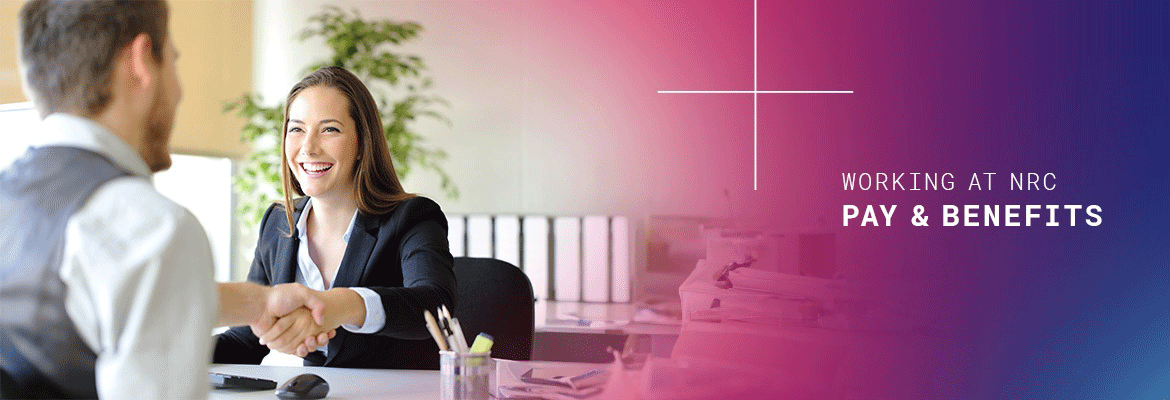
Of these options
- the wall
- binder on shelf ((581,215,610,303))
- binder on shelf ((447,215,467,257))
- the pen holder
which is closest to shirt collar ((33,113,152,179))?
the pen holder

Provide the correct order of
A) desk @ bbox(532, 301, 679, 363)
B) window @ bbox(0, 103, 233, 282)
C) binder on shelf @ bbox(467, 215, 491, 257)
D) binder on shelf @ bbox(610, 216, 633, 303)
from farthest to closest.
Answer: window @ bbox(0, 103, 233, 282)
binder on shelf @ bbox(467, 215, 491, 257)
binder on shelf @ bbox(610, 216, 633, 303)
desk @ bbox(532, 301, 679, 363)

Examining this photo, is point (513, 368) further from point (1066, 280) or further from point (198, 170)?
point (198, 170)

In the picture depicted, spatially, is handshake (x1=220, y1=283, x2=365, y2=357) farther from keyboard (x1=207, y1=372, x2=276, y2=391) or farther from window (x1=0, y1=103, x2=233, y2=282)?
window (x1=0, y1=103, x2=233, y2=282)

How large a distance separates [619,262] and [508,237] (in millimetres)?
428

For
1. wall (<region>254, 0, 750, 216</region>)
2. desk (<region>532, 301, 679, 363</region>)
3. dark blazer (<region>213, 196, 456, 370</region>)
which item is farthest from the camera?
wall (<region>254, 0, 750, 216</region>)

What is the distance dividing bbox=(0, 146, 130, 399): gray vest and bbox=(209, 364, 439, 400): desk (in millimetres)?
727

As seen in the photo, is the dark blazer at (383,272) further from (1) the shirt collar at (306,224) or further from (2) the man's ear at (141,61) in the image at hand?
(2) the man's ear at (141,61)

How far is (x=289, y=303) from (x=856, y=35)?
2644 mm

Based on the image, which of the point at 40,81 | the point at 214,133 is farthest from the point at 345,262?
the point at 214,133

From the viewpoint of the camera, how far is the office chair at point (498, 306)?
206cm

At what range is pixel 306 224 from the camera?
1.95 meters

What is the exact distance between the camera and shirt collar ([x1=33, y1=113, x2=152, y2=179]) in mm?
779

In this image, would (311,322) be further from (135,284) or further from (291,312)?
(135,284)

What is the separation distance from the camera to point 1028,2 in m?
3.16
